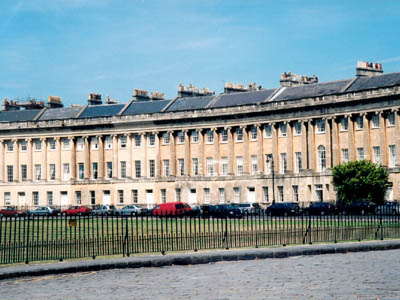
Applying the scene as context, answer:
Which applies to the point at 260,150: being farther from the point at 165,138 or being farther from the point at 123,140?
the point at 123,140

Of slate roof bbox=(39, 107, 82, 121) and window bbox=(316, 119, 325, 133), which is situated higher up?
slate roof bbox=(39, 107, 82, 121)

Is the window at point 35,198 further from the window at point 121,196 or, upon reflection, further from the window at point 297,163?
the window at point 297,163

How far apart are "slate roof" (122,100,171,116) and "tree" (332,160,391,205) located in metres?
28.2

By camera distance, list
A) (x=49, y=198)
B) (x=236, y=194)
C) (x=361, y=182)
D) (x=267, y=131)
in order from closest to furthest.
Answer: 1. (x=361, y=182)
2. (x=267, y=131)
3. (x=236, y=194)
4. (x=49, y=198)

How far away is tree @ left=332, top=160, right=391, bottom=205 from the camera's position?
6962cm

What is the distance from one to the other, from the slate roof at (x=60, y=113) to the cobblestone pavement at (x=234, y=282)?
75.9 m

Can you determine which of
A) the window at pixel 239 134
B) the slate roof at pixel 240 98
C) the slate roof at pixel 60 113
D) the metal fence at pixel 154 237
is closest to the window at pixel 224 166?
the window at pixel 239 134

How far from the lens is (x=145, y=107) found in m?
94.5

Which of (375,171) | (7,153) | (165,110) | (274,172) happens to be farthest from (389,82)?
(7,153)

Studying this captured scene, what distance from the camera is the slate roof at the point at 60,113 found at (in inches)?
3890

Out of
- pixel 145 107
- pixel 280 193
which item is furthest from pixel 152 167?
pixel 280 193

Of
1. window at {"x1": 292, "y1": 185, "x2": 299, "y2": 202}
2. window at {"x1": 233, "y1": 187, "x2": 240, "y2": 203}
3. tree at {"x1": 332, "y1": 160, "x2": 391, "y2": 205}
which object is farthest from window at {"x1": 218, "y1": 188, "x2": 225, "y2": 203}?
tree at {"x1": 332, "y1": 160, "x2": 391, "y2": 205}

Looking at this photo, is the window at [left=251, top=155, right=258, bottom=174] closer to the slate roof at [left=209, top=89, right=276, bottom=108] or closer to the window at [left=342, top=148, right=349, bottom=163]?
the slate roof at [left=209, top=89, right=276, bottom=108]

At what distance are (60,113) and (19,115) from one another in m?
6.26
